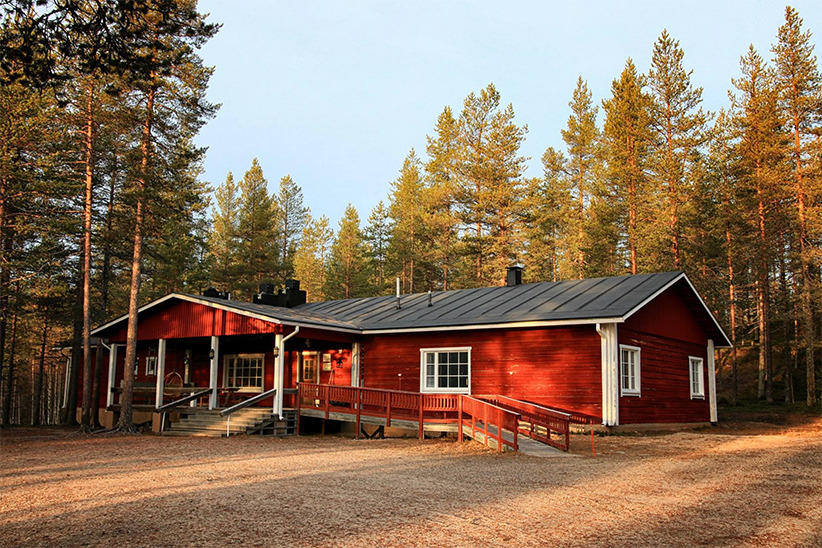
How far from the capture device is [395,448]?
1413cm

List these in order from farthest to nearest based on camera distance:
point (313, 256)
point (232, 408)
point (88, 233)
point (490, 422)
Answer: point (313, 256) < point (88, 233) < point (232, 408) < point (490, 422)

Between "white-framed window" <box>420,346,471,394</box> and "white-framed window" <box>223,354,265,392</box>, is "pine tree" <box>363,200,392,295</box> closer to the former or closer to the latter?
"white-framed window" <box>223,354,265,392</box>

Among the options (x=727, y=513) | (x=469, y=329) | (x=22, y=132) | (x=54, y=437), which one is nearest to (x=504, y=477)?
(x=727, y=513)

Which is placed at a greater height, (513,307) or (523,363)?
(513,307)

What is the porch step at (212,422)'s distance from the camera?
18047mm

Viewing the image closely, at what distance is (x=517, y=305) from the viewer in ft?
63.1

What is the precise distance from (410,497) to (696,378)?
16.7 m

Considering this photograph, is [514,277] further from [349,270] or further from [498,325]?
[349,270]

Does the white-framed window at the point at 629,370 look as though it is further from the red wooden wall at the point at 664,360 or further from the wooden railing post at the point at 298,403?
the wooden railing post at the point at 298,403

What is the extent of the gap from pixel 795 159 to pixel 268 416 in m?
26.1

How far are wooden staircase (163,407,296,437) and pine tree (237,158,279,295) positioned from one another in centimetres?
2363

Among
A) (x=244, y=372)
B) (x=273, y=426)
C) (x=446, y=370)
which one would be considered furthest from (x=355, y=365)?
(x=244, y=372)

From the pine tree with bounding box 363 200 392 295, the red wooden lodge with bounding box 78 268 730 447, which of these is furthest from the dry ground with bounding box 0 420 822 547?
the pine tree with bounding box 363 200 392 295

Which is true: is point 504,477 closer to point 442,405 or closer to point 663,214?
point 442,405
